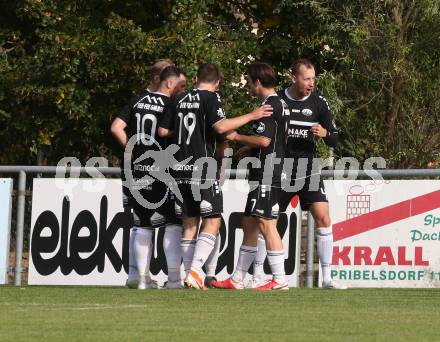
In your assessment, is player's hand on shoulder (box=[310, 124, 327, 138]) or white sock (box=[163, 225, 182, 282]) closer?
player's hand on shoulder (box=[310, 124, 327, 138])

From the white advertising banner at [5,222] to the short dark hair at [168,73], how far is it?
3603 mm

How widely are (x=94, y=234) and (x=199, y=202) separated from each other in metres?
3.19

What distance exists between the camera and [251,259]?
13.2m

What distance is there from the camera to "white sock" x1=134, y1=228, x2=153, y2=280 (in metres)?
13.0

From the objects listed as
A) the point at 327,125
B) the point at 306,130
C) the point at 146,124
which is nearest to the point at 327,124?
the point at 327,125

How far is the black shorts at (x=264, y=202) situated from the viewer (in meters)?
12.7

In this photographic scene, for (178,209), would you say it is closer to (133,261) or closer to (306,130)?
(133,261)

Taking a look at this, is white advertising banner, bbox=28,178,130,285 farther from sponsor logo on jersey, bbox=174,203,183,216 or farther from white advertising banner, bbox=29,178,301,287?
sponsor logo on jersey, bbox=174,203,183,216

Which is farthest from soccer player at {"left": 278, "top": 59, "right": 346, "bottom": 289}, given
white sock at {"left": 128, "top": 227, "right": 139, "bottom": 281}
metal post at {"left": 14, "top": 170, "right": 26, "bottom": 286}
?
metal post at {"left": 14, "top": 170, "right": 26, "bottom": 286}

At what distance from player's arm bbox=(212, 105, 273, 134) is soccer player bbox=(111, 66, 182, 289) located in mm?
684

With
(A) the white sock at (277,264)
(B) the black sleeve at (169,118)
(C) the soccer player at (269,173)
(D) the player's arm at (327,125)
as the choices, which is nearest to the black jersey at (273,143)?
(C) the soccer player at (269,173)

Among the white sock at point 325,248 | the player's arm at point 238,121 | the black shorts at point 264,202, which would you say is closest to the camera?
the player's arm at point 238,121

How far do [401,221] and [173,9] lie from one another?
857 cm

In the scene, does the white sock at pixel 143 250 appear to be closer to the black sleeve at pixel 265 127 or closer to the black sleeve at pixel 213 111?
the black sleeve at pixel 213 111
